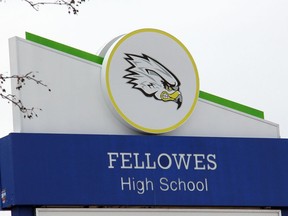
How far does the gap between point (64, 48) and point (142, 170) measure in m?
3.48

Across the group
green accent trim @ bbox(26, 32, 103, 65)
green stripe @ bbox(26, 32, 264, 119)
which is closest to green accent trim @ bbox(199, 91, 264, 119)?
green stripe @ bbox(26, 32, 264, 119)

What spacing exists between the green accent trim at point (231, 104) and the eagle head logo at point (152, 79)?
35.1 inches

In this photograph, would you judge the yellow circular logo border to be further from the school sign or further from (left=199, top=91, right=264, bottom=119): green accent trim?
(left=199, top=91, right=264, bottom=119): green accent trim

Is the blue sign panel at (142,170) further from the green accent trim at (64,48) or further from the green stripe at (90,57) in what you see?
the green accent trim at (64,48)

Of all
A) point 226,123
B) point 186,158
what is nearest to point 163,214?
point 186,158

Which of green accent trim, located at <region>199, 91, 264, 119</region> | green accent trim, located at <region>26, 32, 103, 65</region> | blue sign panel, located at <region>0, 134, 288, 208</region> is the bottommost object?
blue sign panel, located at <region>0, 134, 288, 208</region>

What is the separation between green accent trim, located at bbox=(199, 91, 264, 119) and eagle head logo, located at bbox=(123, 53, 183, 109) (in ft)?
2.93

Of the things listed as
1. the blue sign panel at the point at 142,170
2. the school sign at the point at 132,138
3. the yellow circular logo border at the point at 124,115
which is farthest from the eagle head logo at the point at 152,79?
the blue sign panel at the point at 142,170

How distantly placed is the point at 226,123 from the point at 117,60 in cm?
360

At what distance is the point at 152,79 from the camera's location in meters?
24.2

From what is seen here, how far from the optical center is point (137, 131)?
24.0m

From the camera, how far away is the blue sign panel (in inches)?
868

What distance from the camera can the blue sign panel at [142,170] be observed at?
72.3ft

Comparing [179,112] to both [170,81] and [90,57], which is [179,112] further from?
[90,57]
